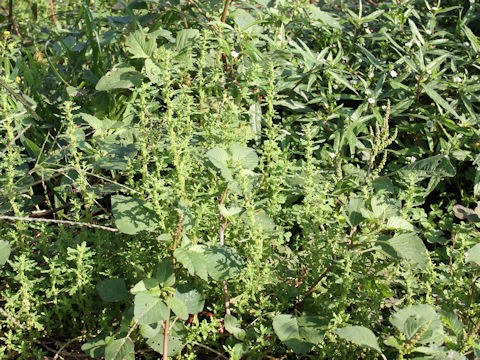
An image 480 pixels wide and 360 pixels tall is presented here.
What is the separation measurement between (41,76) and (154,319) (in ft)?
6.95

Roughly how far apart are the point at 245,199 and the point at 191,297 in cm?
40

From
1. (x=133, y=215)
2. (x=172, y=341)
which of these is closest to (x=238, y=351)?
(x=172, y=341)

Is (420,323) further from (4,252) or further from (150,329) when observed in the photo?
(4,252)

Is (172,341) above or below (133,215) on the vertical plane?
below

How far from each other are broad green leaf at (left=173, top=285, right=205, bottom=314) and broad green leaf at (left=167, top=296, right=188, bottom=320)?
0.16 metres

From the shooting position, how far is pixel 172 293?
68.1 inches

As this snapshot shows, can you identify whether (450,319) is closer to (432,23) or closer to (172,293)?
(172,293)

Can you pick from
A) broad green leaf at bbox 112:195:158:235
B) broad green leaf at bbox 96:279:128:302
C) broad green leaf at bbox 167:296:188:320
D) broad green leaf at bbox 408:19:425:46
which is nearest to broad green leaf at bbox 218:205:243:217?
broad green leaf at bbox 112:195:158:235

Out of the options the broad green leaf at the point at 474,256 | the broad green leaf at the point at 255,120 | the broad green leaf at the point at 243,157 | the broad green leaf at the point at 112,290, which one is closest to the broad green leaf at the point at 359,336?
the broad green leaf at the point at 474,256

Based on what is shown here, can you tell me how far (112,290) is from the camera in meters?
1.83

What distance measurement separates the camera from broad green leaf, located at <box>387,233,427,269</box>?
5.70 ft

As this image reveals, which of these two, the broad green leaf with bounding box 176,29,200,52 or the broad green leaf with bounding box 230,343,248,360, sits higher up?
the broad green leaf with bounding box 176,29,200,52

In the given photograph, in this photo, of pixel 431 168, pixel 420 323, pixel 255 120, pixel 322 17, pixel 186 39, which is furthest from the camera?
pixel 322 17

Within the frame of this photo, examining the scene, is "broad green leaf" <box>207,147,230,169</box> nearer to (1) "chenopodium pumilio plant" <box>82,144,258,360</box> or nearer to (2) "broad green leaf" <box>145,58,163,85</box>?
(1) "chenopodium pumilio plant" <box>82,144,258,360</box>
